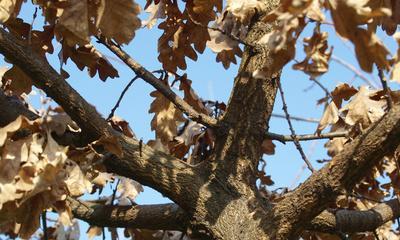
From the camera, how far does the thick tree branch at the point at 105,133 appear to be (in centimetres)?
191

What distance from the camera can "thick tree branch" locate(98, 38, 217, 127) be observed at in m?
2.19

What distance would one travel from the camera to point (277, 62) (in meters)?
1.54

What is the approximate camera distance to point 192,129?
268 cm

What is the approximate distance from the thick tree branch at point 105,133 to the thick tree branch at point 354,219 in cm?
45

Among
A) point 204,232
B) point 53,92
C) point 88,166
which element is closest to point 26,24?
point 53,92

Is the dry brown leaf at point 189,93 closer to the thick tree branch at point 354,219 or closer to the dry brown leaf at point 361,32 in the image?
the thick tree branch at point 354,219

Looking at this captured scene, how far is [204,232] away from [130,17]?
73cm

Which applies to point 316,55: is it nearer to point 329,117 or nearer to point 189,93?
point 329,117

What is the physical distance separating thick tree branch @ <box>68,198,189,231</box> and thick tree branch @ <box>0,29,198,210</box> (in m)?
0.12

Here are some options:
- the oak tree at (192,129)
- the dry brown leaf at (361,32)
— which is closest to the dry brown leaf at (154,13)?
the oak tree at (192,129)

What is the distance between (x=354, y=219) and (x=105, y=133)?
0.94 m

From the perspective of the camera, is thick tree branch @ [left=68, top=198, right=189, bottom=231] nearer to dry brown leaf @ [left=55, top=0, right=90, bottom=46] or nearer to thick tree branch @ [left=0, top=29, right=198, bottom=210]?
thick tree branch @ [left=0, top=29, right=198, bottom=210]

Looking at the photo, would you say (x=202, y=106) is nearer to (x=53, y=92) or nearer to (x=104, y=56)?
(x=104, y=56)

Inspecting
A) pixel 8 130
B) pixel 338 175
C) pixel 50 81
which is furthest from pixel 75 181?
pixel 338 175
